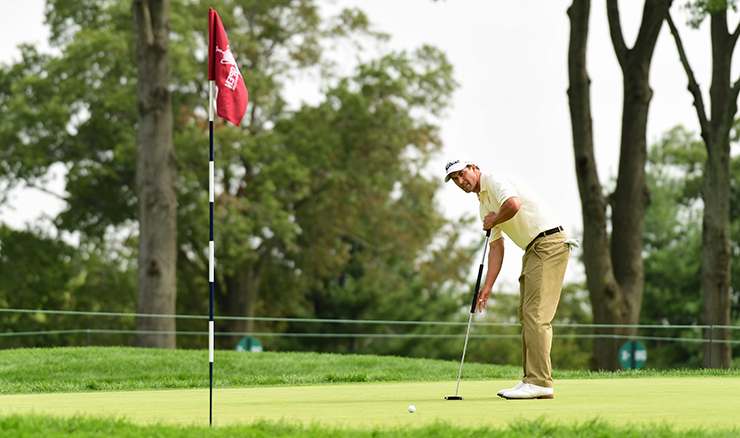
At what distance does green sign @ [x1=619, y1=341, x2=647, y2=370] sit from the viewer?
1989 centimetres

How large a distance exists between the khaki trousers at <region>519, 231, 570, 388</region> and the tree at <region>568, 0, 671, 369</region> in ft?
31.1

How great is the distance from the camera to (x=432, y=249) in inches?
1200

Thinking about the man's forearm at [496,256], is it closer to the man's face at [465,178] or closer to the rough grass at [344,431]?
the man's face at [465,178]

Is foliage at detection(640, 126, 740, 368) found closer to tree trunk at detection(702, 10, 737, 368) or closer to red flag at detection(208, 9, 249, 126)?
tree trunk at detection(702, 10, 737, 368)

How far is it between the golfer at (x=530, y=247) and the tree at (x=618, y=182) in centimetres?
946

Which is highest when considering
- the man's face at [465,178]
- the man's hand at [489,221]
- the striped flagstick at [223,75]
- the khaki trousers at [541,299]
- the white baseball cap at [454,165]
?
the striped flagstick at [223,75]

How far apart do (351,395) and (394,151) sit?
68.7 ft

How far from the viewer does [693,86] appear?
58.1ft

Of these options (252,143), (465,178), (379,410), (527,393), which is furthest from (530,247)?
(252,143)

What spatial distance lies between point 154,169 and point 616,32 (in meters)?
9.69

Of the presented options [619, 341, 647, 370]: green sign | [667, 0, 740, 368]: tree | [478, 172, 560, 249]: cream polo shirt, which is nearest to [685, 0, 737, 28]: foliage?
[667, 0, 740, 368]: tree

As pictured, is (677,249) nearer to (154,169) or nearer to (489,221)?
(154,169)

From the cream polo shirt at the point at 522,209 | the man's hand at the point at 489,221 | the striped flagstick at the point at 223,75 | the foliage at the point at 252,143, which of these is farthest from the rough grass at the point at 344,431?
the foliage at the point at 252,143

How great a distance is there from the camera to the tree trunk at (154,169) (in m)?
18.5
